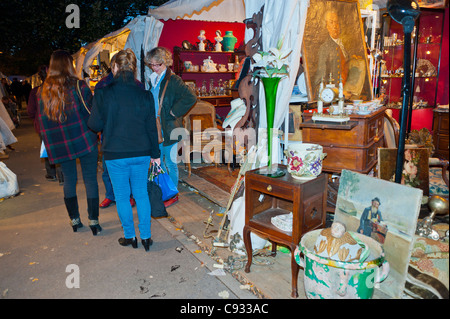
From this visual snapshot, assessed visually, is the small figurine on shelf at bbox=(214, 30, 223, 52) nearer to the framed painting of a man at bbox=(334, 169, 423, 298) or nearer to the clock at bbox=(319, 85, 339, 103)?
the clock at bbox=(319, 85, 339, 103)

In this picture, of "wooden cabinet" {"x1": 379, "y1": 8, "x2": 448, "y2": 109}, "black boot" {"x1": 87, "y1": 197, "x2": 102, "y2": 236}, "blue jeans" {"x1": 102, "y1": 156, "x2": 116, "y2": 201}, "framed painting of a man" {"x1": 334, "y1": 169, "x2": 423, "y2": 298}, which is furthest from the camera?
"wooden cabinet" {"x1": 379, "y1": 8, "x2": 448, "y2": 109}

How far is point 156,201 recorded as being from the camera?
13.7 ft

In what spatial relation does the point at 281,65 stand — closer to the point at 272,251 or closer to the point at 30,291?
the point at 272,251

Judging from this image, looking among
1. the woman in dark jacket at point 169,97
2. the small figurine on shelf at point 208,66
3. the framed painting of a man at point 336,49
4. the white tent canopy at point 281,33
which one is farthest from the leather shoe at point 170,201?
the small figurine on shelf at point 208,66

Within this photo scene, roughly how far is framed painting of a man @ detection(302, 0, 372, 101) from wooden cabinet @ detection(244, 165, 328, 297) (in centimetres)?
114

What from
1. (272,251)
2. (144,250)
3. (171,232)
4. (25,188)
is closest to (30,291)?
(144,250)

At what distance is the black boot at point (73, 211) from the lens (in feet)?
12.5

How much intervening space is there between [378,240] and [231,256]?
51.0 inches

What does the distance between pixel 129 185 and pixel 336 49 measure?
2.53m

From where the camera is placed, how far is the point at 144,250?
3506 mm

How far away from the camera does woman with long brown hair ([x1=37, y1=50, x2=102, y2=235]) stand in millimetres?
3406

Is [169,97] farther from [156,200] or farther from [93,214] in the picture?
[93,214]

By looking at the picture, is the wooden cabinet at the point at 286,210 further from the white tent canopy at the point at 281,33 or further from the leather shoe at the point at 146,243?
the leather shoe at the point at 146,243

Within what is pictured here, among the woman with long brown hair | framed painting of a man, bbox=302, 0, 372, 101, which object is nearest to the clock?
framed painting of a man, bbox=302, 0, 372, 101
